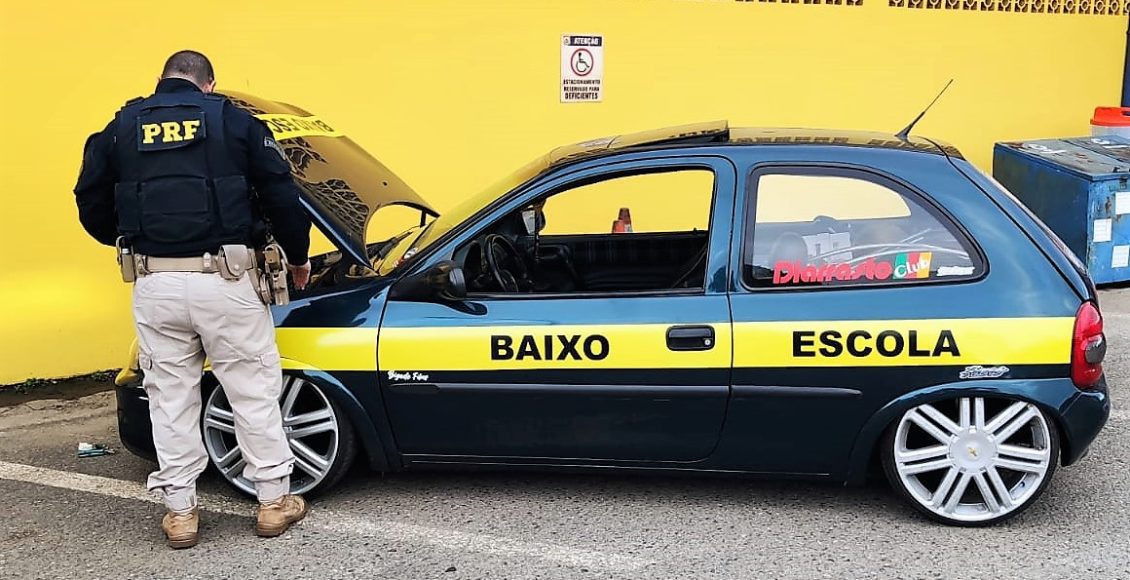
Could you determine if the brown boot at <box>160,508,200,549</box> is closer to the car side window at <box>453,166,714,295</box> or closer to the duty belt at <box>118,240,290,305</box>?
the duty belt at <box>118,240,290,305</box>

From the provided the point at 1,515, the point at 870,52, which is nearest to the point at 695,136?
the point at 1,515

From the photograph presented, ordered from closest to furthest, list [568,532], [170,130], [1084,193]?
[170,130], [568,532], [1084,193]

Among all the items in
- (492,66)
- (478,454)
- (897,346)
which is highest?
(492,66)

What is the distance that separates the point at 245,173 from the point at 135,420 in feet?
3.79

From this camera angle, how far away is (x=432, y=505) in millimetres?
3787

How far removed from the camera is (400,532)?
11.7ft

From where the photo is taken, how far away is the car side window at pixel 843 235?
3.42 m

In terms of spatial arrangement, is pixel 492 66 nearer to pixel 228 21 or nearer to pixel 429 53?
pixel 429 53

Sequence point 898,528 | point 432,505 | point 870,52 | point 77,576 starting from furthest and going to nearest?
point 870,52
point 432,505
point 898,528
point 77,576

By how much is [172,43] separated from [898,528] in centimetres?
439

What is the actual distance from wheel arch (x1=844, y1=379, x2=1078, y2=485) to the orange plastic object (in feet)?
16.3

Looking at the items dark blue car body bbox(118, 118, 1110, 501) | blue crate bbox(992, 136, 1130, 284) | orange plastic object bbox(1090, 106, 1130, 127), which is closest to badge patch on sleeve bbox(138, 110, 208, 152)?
dark blue car body bbox(118, 118, 1110, 501)

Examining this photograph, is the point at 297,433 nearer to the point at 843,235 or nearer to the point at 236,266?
the point at 236,266

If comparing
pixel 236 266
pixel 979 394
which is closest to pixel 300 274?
pixel 236 266
